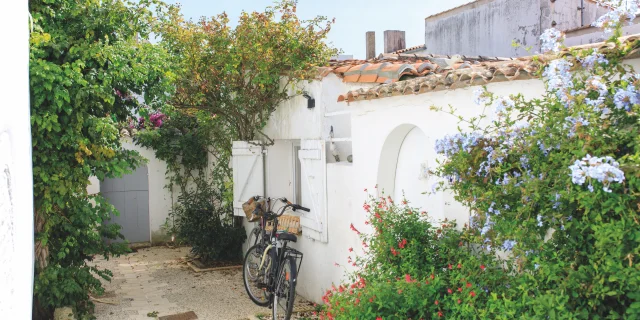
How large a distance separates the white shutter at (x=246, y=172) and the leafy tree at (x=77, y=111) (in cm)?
196

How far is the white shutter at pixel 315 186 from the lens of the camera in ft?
23.4


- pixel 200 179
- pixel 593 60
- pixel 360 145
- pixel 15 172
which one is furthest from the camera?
pixel 200 179

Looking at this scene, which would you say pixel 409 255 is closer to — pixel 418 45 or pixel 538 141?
pixel 538 141

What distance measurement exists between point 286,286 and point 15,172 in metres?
5.85

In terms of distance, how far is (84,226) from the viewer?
712cm

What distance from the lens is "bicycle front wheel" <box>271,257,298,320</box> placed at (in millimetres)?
6523

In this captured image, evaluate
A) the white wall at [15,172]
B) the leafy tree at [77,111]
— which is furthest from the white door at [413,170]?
the white wall at [15,172]

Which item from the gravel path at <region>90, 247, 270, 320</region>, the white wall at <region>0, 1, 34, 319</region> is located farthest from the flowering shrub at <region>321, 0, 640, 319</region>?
the gravel path at <region>90, 247, 270, 320</region>

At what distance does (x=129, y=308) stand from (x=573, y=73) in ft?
21.6

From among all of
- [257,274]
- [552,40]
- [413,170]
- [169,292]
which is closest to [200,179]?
[169,292]

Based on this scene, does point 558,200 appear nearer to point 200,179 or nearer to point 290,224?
point 290,224

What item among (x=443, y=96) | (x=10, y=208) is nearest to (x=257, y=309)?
(x=443, y=96)

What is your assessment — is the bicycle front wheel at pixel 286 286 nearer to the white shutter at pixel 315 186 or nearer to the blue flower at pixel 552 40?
the white shutter at pixel 315 186

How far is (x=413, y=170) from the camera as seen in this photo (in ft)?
18.2
